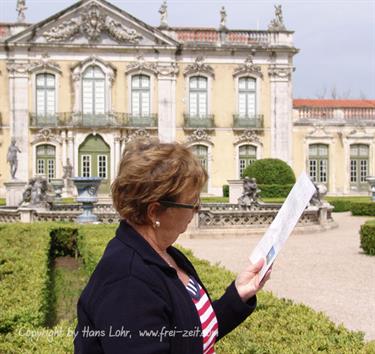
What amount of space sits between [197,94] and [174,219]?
2612 centimetres

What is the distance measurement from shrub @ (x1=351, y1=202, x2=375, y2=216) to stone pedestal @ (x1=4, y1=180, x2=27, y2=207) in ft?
33.9

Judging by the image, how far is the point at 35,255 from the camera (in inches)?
262

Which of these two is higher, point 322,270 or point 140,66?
point 140,66

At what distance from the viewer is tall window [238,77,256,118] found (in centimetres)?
2802

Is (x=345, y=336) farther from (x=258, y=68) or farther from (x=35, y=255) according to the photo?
(x=258, y=68)

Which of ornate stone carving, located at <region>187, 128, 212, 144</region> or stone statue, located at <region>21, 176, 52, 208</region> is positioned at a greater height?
ornate stone carving, located at <region>187, 128, 212, 144</region>

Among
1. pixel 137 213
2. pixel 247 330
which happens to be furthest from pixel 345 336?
pixel 137 213

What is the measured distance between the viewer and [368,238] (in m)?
10.3

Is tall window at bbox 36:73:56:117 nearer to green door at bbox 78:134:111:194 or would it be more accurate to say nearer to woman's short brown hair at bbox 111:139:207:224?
green door at bbox 78:134:111:194

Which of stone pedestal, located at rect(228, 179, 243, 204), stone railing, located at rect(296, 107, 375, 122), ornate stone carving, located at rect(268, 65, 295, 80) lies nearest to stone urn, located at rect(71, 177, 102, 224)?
stone pedestal, located at rect(228, 179, 243, 204)

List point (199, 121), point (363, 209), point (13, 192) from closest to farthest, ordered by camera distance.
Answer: point (363, 209)
point (13, 192)
point (199, 121)

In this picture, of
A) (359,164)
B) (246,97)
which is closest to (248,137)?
(246,97)

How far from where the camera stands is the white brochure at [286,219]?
80.5 inches

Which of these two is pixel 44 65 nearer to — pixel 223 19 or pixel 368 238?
pixel 223 19
